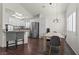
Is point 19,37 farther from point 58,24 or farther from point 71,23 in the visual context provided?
point 71,23

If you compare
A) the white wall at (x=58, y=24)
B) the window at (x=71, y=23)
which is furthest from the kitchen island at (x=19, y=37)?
the window at (x=71, y=23)

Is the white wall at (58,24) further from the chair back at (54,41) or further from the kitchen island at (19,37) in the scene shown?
the kitchen island at (19,37)

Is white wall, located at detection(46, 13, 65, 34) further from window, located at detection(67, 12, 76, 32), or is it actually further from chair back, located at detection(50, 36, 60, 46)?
chair back, located at detection(50, 36, 60, 46)

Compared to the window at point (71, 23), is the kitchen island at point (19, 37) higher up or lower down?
lower down

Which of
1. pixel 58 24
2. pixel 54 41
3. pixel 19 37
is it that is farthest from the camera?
pixel 19 37

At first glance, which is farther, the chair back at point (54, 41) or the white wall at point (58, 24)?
the chair back at point (54, 41)

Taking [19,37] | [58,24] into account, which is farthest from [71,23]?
[19,37]

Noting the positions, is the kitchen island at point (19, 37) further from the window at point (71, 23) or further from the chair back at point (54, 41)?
the window at point (71, 23)

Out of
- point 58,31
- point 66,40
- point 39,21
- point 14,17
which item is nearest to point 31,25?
point 39,21

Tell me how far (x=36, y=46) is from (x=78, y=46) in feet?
3.34

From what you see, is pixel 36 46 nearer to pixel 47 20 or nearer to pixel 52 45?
pixel 52 45

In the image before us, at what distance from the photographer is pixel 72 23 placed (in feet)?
9.75

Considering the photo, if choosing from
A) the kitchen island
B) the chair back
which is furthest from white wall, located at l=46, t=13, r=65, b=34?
the kitchen island

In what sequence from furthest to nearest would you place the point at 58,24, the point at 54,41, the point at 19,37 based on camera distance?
the point at 19,37 < the point at 54,41 < the point at 58,24
